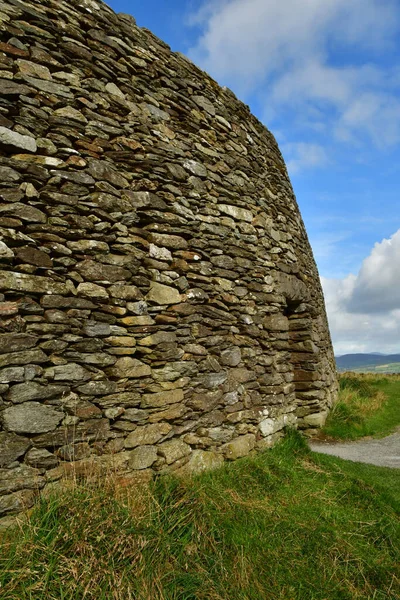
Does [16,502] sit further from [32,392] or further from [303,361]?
[303,361]

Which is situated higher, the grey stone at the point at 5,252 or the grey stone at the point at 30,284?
the grey stone at the point at 5,252

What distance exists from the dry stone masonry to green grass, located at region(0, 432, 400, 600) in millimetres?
461

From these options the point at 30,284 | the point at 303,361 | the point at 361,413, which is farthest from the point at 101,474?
the point at 361,413

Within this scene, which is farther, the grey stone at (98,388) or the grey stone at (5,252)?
the grey stone at (98,388)

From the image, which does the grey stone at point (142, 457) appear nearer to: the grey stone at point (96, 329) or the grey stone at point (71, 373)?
the grey stone at point (71, 373)

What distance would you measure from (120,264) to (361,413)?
6822mm

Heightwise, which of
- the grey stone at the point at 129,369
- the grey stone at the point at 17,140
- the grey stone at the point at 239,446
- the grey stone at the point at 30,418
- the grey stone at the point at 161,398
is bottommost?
the grey stone at the point at 239,446

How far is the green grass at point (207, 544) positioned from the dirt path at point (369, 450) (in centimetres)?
175

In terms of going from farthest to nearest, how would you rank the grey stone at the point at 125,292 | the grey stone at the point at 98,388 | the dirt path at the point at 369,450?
the dirt path at the point at 369,450 < the grey stone at the point at 125,292 < the grey stone at the point at 98,388

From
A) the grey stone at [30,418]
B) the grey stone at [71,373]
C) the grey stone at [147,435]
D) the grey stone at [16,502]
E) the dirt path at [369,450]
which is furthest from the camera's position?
the dirt path at [369,450]

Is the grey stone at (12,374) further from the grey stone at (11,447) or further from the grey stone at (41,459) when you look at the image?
the grey stone at (41,459)

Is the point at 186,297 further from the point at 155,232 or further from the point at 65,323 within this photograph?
the point at 65,323

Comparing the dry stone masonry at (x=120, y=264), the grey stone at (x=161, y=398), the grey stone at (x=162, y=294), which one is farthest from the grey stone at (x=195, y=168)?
the grey stone at (x=161, y=398)

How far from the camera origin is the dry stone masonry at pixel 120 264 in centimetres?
344
